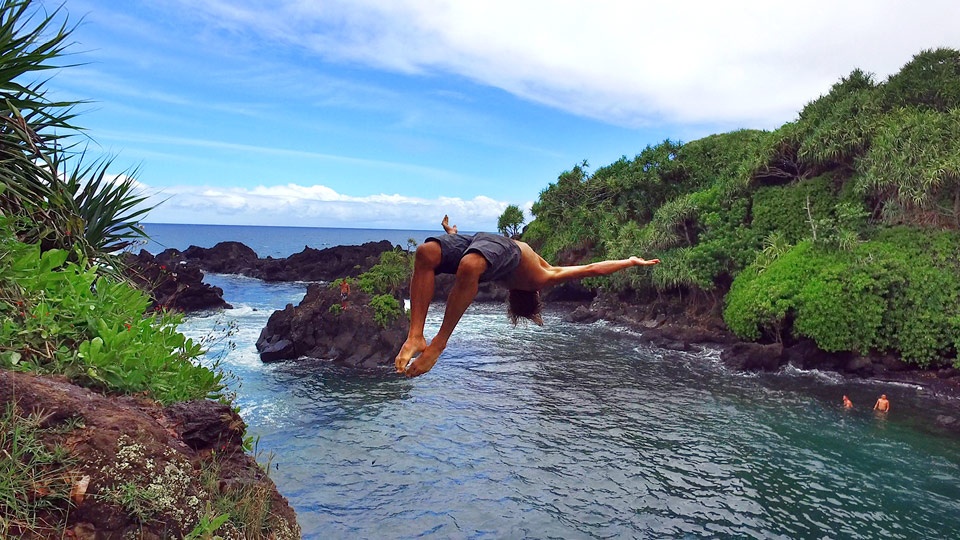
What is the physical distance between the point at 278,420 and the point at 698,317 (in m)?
23.8

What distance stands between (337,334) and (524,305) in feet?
76.9

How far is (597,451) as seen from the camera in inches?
675

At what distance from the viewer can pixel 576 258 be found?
46.3 metres

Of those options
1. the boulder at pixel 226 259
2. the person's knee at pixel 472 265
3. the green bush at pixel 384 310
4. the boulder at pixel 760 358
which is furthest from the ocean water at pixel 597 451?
the boulder at pixel 226 259

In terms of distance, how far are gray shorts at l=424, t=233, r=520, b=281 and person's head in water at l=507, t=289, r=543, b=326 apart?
35.5 inches

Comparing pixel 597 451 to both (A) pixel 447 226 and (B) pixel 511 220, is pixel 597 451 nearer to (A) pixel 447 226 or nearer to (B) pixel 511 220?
(A) pixel 447 226

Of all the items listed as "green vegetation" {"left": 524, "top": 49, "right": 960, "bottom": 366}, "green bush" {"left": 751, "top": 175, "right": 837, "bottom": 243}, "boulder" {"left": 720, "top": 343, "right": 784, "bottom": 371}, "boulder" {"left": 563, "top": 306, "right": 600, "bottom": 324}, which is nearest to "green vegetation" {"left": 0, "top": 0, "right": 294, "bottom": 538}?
"boulder" {"left": 720, "top": 343, "right": 784, "bottom": 371}

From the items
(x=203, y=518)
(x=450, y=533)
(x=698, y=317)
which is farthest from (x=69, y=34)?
(x=698, y=317)

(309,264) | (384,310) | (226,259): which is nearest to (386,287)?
(384,310)

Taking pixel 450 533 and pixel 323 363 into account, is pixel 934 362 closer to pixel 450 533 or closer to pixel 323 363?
pixel 450 533

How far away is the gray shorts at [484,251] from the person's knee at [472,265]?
44 millimetres

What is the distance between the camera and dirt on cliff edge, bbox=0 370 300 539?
375cm

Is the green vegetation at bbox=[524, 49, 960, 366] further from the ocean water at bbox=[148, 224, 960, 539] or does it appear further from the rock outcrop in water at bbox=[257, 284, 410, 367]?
the rock outcrop in water at bbox=[257, 284, 410, 367]

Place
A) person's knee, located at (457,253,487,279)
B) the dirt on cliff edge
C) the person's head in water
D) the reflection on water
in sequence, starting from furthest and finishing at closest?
the reflection on water
the person's head in water
person's knee, located at (457,253,487,279)
the dirt on cliff edge
